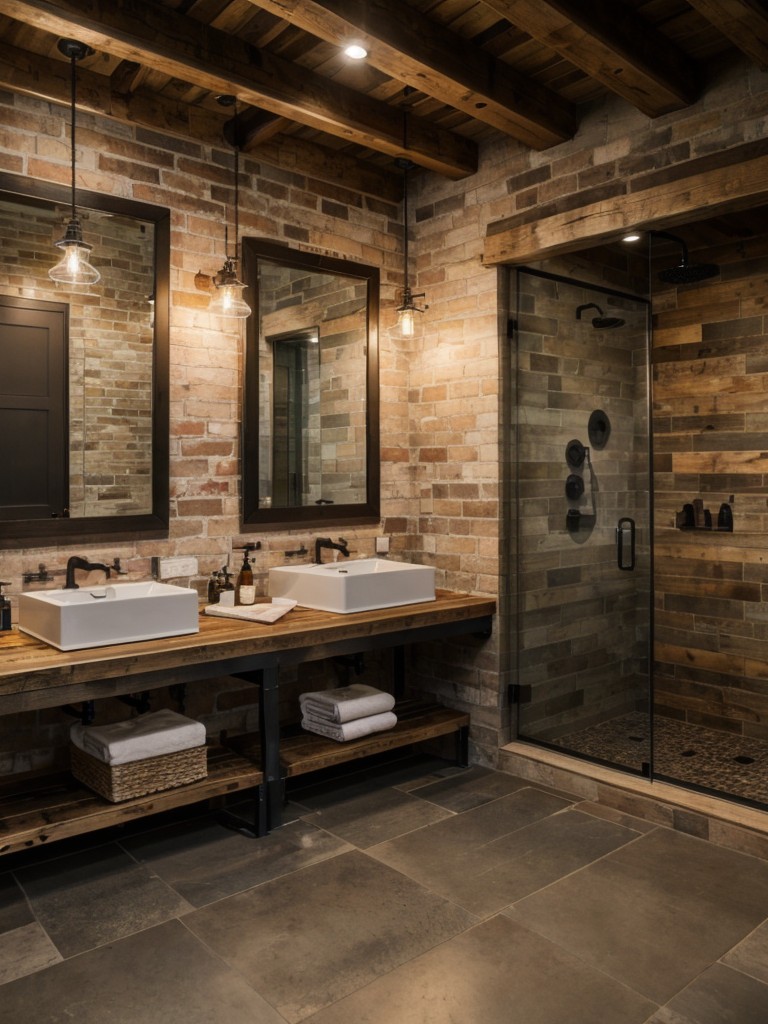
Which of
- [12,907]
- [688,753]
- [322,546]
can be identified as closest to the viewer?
[12,907]

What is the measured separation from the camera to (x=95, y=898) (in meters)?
2.68

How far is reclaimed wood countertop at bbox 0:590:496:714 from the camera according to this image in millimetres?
2553

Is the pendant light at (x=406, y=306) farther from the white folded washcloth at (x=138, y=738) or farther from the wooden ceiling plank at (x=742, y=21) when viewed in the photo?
the white folded washcloth at (x=138, y=738)

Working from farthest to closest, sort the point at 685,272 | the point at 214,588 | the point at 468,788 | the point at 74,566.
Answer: the point at 685,272
the point at 468,788
the point at 214,588
the point at 74,566

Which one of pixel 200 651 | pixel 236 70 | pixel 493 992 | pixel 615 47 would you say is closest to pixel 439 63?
pixel 615 47

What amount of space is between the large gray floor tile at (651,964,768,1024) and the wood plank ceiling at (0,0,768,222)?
9.61 feet

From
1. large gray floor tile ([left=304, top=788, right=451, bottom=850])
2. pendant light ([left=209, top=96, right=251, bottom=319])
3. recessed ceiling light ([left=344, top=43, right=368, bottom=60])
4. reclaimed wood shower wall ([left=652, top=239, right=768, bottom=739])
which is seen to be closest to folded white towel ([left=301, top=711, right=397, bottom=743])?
large gray floor tile ([left=304, top=788, right=451, bottom=850])

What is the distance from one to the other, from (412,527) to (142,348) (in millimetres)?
1741

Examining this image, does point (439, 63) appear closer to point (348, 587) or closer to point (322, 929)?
point (348, 587)

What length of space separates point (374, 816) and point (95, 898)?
3.78ft

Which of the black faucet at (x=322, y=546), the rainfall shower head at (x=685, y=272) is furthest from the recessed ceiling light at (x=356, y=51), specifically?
the black faucet at (x=322, y=546)

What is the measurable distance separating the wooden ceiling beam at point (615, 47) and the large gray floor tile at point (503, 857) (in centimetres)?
290

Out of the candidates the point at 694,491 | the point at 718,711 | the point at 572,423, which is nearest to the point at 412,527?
the point at 572,423

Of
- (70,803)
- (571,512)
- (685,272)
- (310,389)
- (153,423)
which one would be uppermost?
(685,272)
